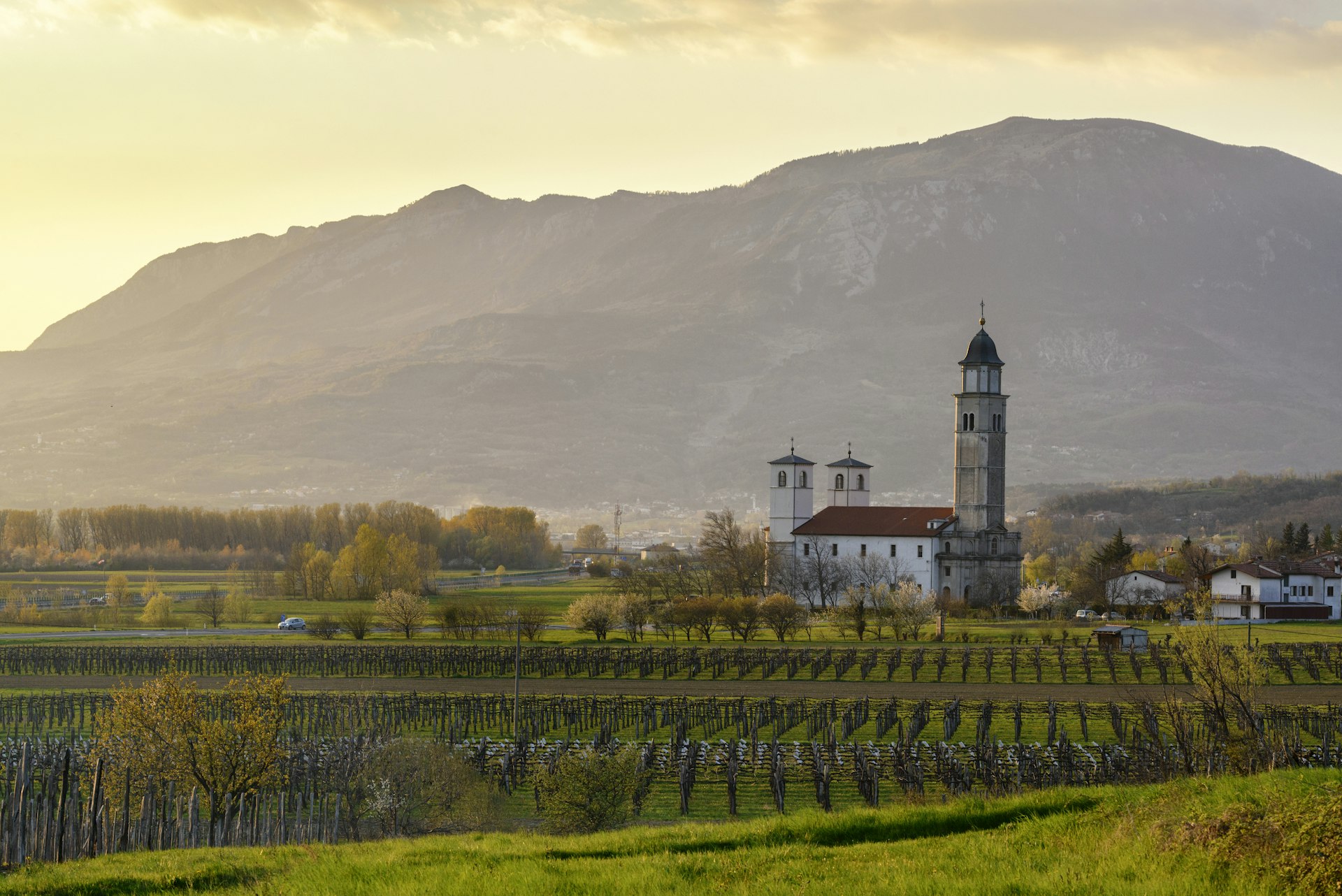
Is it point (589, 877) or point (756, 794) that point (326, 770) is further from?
point (589, 877)

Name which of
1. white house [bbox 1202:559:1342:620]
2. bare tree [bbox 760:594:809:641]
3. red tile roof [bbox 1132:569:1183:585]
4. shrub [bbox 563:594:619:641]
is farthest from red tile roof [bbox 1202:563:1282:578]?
shrub [bbox 563:594:619:641]

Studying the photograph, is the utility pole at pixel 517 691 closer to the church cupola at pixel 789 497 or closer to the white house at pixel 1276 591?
the church cupola at pixel 789 497

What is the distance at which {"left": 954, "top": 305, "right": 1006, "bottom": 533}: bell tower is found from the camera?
111062 millimetres

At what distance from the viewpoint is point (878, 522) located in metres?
112

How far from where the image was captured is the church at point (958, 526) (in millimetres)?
108750

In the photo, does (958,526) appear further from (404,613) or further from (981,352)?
(404,613)

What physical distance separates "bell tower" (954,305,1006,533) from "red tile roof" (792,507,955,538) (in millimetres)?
2046

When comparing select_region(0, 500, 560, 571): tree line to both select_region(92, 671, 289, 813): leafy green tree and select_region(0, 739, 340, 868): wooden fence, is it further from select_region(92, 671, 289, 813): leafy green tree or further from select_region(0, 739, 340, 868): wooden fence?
select_region(0, 739, 340, 868): wooden fence

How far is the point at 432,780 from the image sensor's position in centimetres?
3597

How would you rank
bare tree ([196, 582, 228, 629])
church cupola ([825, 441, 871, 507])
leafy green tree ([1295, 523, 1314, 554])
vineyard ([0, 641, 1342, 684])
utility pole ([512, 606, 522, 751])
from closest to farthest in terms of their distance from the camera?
utility pole ([512, 606, 522, 751]), vineyard ([0, 641, 1342, 684]), bare tree ([196, 582, 228, 629]), church cupola ([825, 441, 871, 507]), leafy green tree ([1295, 523, 1314, 554])

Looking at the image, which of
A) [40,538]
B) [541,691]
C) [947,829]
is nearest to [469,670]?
[541,691]

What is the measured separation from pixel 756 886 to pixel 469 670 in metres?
57.9

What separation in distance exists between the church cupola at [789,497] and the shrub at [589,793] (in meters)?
84.0

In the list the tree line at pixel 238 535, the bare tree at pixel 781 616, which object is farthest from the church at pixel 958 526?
the tree line at pixel 238 535
